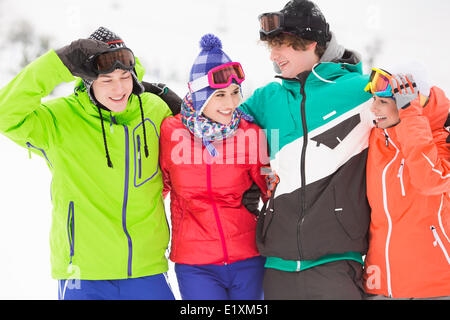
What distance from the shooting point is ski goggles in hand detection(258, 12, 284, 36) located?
220 centimetres

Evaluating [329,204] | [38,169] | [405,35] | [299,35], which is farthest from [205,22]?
[329,204]

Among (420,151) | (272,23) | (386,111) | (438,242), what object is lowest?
(438,242)

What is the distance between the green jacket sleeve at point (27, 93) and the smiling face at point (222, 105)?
0.67m

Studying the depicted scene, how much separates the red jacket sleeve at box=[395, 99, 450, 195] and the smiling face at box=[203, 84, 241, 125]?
787mm

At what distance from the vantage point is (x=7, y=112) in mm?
1874

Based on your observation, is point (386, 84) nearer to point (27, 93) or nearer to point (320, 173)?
point (320, 173)

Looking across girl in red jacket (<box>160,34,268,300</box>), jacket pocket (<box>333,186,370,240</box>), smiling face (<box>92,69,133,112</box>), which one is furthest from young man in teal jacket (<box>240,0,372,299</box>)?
smiling face (<box>92,69,133,112</box>)

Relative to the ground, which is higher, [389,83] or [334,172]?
[389,83]

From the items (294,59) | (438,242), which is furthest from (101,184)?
(438,242)

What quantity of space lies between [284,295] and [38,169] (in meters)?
4.04

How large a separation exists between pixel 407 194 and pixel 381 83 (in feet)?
1.59

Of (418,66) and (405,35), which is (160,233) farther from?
(405,35)

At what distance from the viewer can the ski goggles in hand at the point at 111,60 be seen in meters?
2.01

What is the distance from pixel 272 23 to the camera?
7.30 ft
